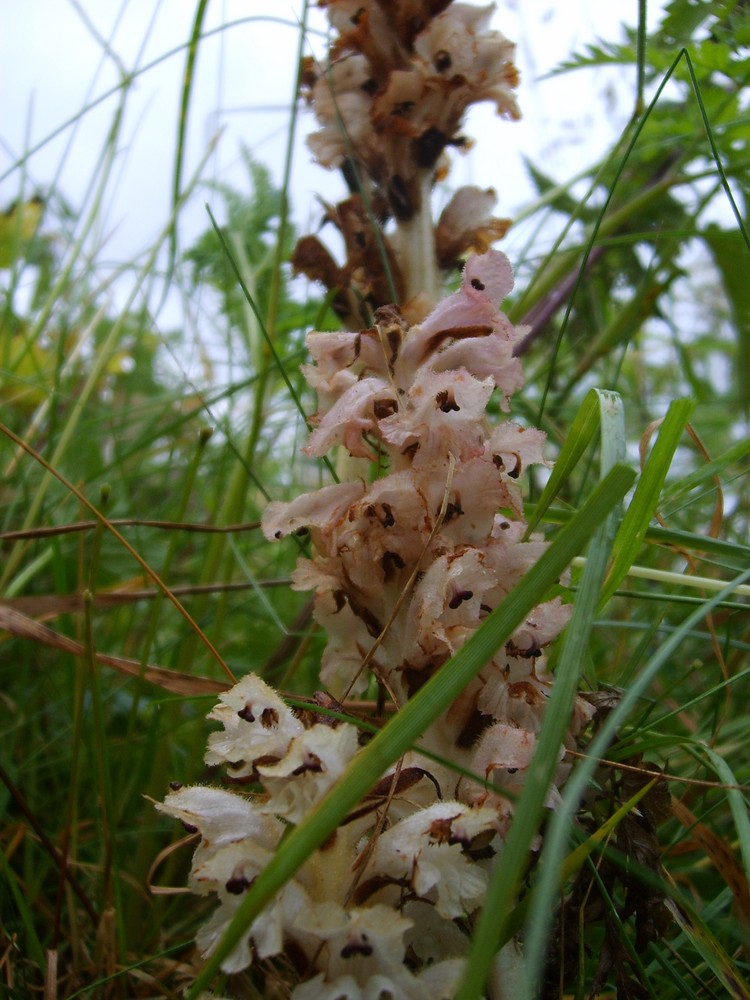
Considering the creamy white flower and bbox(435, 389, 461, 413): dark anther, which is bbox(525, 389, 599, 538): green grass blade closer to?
bbox(435, 389, 461, 413): dark anther

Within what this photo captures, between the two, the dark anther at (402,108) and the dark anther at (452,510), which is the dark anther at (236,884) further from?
the dark anther at (402,108)

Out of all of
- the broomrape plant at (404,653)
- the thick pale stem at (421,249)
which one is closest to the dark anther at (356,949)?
the broomrape plant at (404,653)

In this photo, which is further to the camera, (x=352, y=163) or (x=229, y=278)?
(x=229, y=278)

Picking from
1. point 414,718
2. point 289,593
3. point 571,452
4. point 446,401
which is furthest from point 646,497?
point 289,593

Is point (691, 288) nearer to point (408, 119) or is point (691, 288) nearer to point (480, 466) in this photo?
point (408, 119)

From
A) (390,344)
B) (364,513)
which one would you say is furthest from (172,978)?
(390,344)

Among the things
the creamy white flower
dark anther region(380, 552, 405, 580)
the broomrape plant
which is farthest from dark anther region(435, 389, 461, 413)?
the creamy white flower

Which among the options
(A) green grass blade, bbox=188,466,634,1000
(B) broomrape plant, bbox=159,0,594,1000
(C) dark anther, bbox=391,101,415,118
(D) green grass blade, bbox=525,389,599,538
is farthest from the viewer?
(C) dark anther, bbox=391,101,415,118
